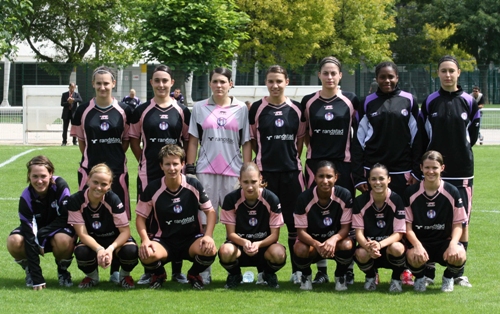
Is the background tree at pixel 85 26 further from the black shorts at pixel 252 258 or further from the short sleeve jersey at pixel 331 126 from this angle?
the black shorts at pixel 252 258

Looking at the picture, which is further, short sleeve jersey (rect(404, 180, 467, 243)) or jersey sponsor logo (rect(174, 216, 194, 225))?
jersey sponsor logo (rect(174, 216, 194, 225))

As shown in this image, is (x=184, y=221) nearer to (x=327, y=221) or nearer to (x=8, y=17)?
(x=327, y=221)

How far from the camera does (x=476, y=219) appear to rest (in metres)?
9.81

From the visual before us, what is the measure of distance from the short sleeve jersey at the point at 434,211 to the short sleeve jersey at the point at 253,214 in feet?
3.51

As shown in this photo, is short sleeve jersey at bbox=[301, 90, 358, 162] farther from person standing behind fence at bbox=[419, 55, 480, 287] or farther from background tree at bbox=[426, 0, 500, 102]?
background tree at bbox=[426, 0, 500, 102]

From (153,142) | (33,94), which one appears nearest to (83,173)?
(153,142)

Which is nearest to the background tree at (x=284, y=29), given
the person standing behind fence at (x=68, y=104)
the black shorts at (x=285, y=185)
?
the person standing behind fence at (x=68, y=104)

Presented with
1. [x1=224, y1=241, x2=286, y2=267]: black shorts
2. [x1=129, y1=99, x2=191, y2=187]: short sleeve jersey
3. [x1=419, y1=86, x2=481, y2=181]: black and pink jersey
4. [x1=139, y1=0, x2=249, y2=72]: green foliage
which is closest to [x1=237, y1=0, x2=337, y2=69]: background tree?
[x1=139, y1=0, x2=249, y2=72]: green foliage

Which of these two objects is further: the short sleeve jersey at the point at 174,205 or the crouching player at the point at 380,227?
the short sleeve jersey at the point at 174,205

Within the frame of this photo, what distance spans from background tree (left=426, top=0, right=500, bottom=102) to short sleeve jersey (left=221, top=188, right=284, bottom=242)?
43.2 meters

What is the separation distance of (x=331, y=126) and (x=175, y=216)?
4.99ft

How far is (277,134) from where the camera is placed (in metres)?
6.67

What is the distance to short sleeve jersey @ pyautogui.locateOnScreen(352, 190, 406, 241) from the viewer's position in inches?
245

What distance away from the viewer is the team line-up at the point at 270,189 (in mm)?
6203
